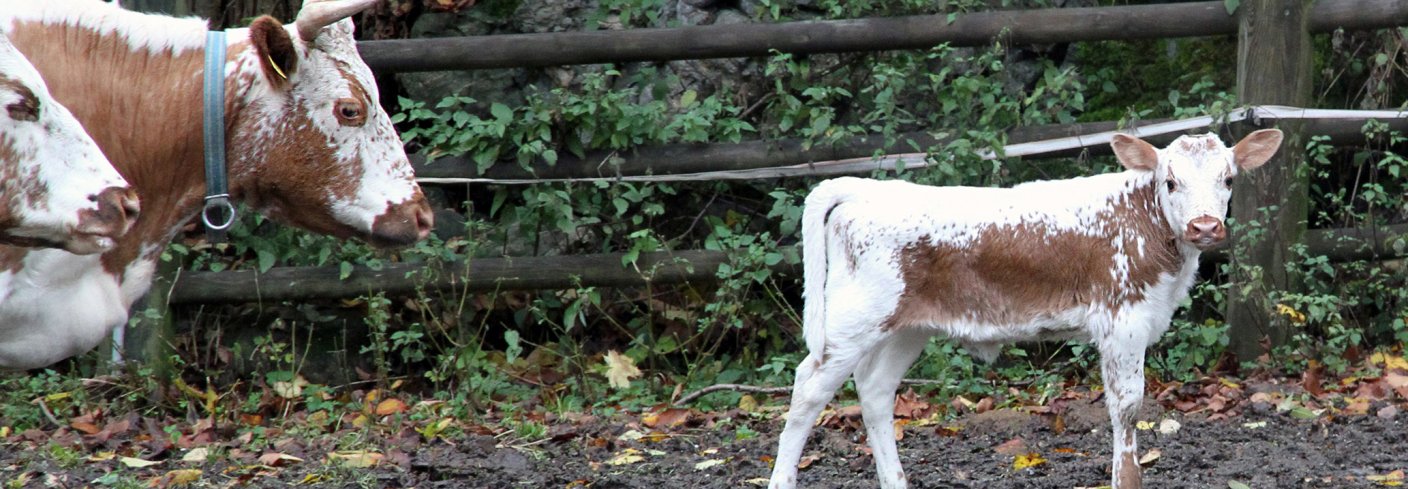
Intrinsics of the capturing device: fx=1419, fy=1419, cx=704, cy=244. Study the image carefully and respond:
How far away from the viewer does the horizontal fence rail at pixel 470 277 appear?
23.6 ft

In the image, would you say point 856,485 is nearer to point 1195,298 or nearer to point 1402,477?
point 1402,477

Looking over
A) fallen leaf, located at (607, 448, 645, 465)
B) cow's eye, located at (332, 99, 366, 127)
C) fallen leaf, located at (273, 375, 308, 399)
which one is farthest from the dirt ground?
cow's eye, located at (332, 99, 366, 127)

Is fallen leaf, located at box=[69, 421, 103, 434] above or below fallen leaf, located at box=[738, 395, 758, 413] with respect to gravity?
above

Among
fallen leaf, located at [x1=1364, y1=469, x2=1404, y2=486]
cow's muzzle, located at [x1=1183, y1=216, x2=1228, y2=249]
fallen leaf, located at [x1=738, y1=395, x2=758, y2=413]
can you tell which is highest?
cow's muzzle, located at [x1=1183, y1=216, x2=1228, y2=249]

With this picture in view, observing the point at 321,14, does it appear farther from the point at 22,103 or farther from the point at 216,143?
the point at 22,103

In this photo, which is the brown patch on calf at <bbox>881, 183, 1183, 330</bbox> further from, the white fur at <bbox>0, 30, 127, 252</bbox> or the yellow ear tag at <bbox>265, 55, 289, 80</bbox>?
the white fur at <bbox>0, 30, 127, 252</bbox>

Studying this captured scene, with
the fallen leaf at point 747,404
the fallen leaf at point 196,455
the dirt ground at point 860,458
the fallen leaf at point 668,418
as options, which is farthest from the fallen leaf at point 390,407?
the fallen leaf at point 747,404

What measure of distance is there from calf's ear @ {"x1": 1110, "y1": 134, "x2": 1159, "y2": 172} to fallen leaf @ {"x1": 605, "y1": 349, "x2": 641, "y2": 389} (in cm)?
304

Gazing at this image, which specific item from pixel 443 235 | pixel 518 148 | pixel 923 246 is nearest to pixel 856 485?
pixel 923 246

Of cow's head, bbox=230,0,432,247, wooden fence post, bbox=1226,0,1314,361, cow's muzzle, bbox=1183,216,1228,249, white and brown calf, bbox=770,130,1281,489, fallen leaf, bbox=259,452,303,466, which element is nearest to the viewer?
cow's head, bbox=230,0,432,247

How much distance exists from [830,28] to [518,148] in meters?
1.71

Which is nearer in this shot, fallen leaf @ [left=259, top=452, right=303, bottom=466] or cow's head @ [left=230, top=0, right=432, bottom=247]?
cow's head @ [left=230, top=0, right=432, bottom=247]

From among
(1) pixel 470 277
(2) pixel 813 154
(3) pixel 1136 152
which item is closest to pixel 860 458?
(3) pixel 1136 152

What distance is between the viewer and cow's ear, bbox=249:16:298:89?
12.0ft
